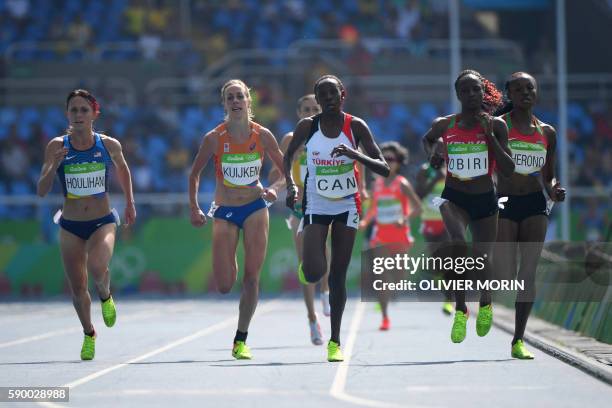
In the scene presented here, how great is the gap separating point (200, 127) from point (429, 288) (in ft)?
37.0

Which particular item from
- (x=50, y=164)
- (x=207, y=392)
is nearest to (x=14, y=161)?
(x=50, y=164)

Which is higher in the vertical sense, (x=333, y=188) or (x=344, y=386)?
(x=333, y=188)

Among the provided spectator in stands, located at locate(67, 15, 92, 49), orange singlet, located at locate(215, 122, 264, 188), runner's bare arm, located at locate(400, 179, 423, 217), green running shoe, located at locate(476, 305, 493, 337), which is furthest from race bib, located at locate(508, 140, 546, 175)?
spectator in stands, located at locate(67, 15, 92, 49)

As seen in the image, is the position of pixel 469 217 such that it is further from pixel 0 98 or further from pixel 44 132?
pixel 0 98

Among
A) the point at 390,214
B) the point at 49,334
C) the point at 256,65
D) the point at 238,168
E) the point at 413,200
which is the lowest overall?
the point at 49,334

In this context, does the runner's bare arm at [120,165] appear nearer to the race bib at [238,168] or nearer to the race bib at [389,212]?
the race bib at [238,168]

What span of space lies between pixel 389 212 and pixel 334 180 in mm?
7260

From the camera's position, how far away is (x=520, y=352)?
1245 cm

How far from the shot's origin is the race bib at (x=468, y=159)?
12250 millimetres

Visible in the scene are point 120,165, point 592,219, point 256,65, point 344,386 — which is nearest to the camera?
point 344,386

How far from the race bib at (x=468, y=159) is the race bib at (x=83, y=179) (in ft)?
10.9

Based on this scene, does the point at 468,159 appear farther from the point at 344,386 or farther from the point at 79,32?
the point at 79,32

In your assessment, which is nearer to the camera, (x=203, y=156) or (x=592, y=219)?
(x=203, y=156)

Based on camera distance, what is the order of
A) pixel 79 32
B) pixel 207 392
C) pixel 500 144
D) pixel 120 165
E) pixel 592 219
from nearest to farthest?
pixel 207 392
pixel 500 144
pixel 120 165
pixel 592 219
pixel 79 32
